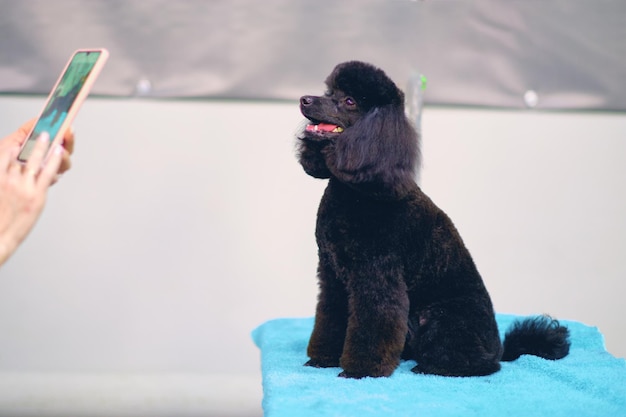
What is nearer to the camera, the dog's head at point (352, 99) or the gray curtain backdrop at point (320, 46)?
the dog's head at point (352, 99)

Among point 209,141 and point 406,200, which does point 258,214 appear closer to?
point 209,141

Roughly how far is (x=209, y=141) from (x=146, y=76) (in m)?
0.34

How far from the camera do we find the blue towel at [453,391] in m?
1.45

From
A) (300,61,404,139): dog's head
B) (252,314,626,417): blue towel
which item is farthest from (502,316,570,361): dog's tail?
(300,61,404,139): dog's head

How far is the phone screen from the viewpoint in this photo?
1.22 metres

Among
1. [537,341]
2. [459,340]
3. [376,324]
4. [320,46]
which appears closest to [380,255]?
[376,324]

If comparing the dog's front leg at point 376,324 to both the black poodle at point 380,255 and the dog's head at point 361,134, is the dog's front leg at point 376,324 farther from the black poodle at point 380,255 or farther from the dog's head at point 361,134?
the dog's head at point 361,134

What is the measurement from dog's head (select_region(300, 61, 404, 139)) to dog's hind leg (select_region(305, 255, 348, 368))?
0.33m

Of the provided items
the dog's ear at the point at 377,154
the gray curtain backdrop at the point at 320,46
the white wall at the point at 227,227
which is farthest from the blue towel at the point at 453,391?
the gray curtain backdrop at the point at 320,46

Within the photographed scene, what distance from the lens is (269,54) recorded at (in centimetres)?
279

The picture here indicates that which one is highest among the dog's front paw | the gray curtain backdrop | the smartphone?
the gray curtain backdrop

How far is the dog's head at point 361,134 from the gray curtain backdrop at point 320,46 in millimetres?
1137

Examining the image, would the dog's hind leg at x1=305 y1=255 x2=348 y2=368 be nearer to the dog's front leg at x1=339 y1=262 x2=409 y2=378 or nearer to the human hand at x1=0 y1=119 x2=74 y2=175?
the dog's front leg at x1=339 y1=262 x2=409 y2=378

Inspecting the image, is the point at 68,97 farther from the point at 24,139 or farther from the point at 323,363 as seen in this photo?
the point at 323,363
